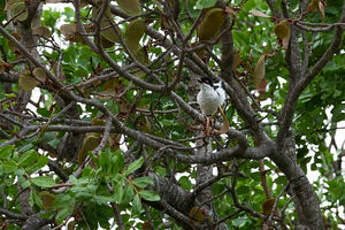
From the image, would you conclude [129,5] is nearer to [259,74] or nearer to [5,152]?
[259,74]

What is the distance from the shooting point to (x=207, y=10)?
1892 mm

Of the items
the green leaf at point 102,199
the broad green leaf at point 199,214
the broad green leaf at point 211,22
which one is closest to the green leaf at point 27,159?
the green leaf at point 102,199

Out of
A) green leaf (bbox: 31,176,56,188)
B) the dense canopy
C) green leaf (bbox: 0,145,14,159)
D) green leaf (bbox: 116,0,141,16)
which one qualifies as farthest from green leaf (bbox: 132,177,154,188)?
green leaf (bbox: 116,0,141,16)

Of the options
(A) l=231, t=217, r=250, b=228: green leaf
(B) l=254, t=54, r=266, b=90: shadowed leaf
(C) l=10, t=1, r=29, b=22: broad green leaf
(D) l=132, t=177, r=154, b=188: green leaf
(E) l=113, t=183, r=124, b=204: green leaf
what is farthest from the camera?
(A) l=231, t=217, r=250, b=228: green leaf

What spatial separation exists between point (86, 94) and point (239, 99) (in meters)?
0.88

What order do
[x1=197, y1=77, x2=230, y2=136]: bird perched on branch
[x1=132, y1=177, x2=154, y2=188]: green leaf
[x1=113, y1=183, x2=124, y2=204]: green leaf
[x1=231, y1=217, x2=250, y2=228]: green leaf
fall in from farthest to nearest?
[x1=231, y1=217, x2=250, y2=228]: green leaf → [x1=197, y1=77, x2=230, y2=136]: bird perched on branch → [x1=132, y1=177, x2=154, y2=188]: green leaf → [x1=113, y1=183, x2=124, y2=204]: green leaf

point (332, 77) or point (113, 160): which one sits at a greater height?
point (332, 77)

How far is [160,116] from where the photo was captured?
386 centimetres

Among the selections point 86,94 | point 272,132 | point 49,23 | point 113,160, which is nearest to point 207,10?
point 113,160

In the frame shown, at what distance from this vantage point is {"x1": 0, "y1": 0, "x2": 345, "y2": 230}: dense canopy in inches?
78.5

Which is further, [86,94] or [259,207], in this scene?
[259,207]

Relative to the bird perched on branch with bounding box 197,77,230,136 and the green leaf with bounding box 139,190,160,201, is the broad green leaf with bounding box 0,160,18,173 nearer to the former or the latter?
the green leaf with bounding box 139,190,160,201

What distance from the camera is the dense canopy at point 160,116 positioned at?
2.00 m

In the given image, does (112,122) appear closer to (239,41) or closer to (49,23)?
(239,41)
